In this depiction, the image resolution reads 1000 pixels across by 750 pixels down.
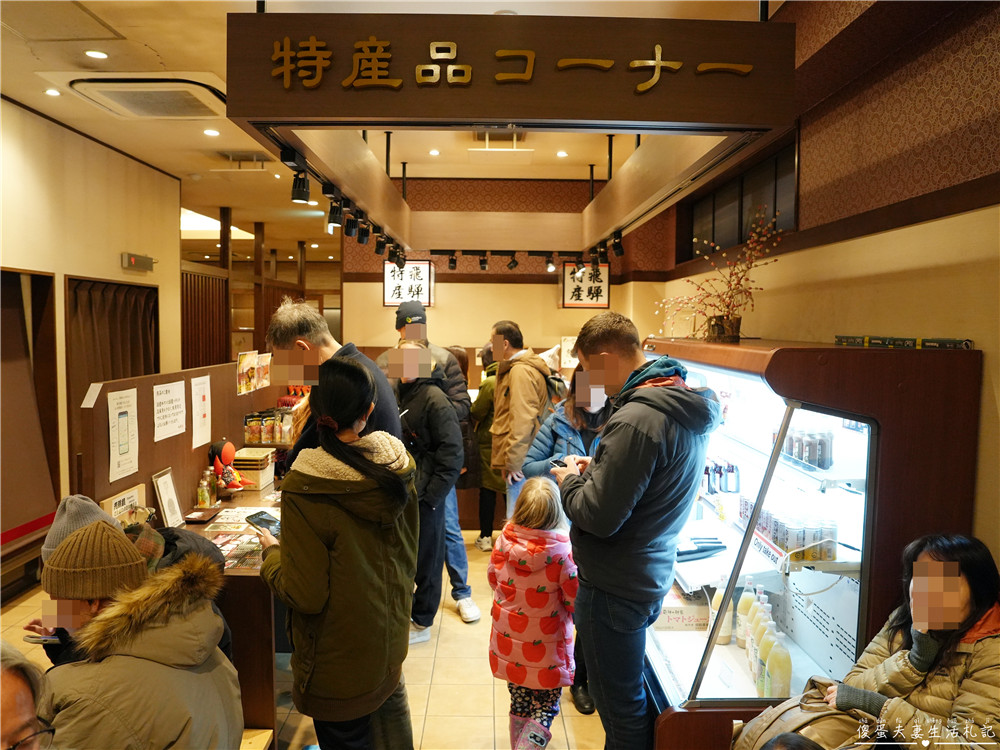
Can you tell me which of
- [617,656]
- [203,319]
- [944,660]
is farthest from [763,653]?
[203,319]

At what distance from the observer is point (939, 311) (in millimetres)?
2100

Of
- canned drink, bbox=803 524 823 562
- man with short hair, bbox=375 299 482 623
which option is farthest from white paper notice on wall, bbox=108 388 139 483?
canned drink, bbox=803 524 823 562

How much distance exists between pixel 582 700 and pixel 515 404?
1.61 m

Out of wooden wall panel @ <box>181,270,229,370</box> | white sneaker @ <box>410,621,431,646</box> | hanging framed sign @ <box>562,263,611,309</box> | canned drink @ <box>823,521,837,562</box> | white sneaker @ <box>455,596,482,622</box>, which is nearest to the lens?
canned drink @ <box>823,521,837,562</box>

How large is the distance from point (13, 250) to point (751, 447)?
15.6 feet

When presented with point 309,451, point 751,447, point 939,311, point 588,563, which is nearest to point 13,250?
point 309,451

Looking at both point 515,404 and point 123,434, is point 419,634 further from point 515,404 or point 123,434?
point 123,434

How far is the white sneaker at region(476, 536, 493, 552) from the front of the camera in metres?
4.58

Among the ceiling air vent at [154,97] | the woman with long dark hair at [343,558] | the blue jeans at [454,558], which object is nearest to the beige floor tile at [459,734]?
the woman with long dark hair at [343,558]

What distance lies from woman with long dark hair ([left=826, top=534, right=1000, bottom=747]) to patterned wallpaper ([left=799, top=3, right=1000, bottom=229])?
4.05 feet

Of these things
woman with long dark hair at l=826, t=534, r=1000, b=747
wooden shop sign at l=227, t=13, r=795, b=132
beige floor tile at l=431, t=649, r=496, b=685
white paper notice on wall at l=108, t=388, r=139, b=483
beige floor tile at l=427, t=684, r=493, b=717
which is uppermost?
wooden shop sign at l=227, t=13, r=795, b=132

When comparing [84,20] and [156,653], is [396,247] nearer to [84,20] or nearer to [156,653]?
[84,20]

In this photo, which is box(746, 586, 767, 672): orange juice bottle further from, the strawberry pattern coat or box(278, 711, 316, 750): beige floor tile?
box(278, 711, 316, 750): beige floor tile

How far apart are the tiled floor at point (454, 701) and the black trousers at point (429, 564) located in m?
0.17
